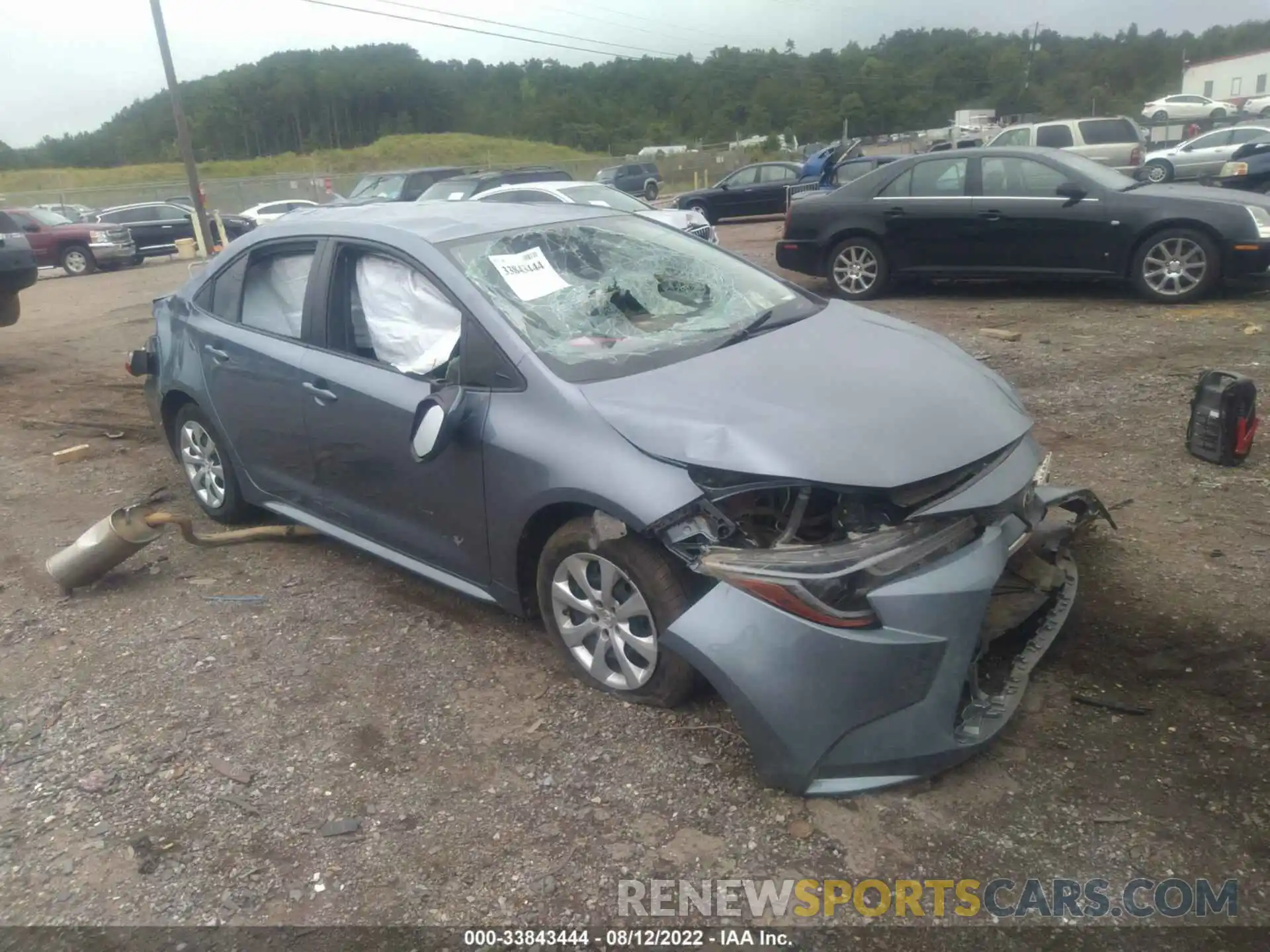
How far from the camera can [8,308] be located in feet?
30.1

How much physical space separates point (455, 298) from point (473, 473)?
67 centimetres

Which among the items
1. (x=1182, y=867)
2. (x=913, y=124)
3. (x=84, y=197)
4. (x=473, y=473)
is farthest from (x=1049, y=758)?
(x=913, y=124)

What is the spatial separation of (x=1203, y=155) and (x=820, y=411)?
2442cm

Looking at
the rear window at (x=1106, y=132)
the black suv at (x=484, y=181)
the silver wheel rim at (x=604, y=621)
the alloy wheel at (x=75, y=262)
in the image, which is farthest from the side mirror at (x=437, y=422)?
the alloy wheel at (x=75, y=262)

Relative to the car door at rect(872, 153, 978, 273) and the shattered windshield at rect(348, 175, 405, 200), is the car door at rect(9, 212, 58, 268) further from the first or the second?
the car door at rect(872, 153, 978, 273)

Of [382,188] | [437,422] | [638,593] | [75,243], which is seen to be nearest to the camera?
[638,593]

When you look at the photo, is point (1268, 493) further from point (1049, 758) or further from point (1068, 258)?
point (1068, 258)

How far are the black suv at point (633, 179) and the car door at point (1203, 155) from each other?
15.2 metres

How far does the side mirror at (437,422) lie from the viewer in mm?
3406

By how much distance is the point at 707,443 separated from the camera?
296 centimetres

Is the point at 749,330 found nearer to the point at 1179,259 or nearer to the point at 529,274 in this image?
the point at 529,274

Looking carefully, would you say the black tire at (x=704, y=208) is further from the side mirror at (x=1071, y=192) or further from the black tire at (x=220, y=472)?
the black tire at (x=220, y=472)

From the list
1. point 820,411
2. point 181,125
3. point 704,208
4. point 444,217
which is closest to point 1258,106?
point 704,208

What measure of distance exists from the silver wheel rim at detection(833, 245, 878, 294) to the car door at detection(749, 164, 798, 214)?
11990mm
